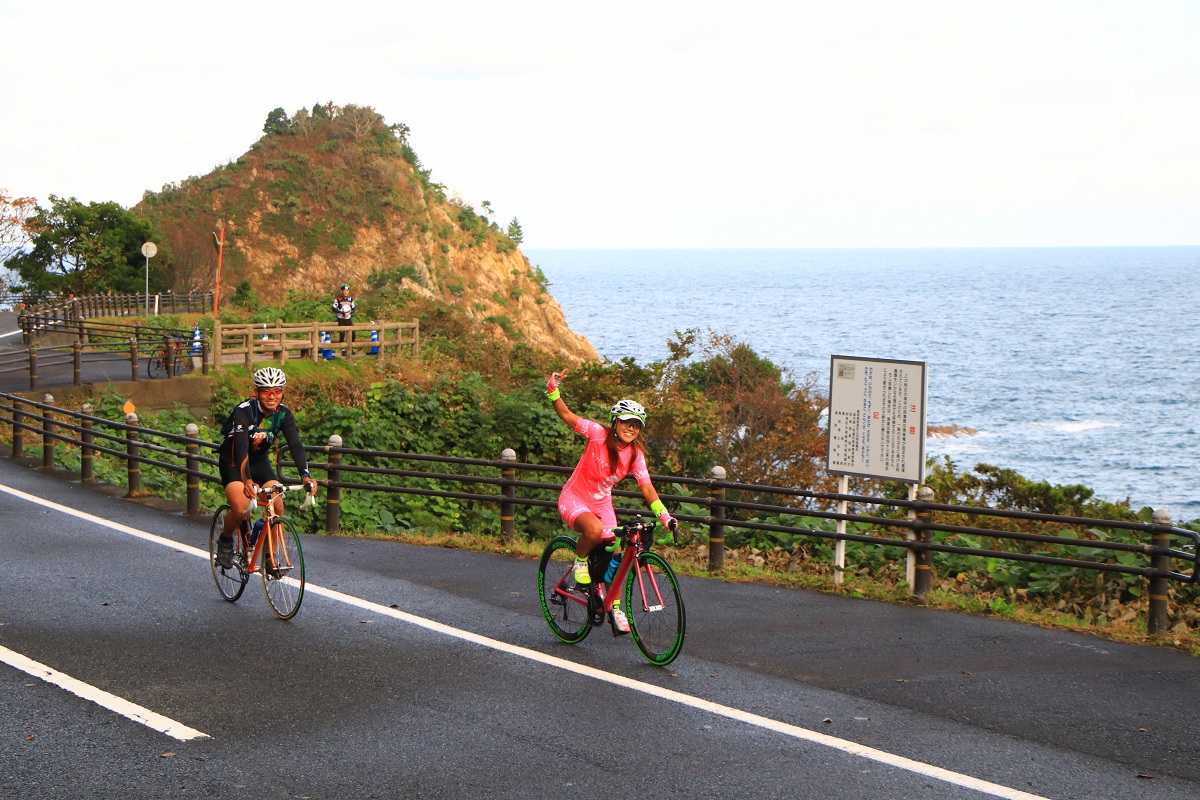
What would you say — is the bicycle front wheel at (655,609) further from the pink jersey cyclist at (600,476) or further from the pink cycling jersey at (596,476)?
the pink cycling jersey at (596,476)

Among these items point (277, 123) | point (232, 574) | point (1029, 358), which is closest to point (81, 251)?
point (277, 123)

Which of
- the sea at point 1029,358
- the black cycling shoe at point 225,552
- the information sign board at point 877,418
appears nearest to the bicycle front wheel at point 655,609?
the black cycling shoe at point 225,552

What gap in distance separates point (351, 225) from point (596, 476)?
76290 mm

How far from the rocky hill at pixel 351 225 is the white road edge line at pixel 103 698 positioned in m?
61.5

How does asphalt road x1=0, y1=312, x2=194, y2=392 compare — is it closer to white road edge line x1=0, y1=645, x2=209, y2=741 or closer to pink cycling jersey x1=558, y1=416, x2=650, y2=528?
white road edge line x1=0, y1=645, x2=209, y2=741

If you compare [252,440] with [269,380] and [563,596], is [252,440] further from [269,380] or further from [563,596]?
[563,596]

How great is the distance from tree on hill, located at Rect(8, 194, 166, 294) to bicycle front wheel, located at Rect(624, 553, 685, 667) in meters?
53.2

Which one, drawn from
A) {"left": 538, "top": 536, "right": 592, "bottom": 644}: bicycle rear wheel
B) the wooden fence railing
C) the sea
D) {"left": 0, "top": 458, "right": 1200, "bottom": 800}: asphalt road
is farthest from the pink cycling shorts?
the wooden fence railing

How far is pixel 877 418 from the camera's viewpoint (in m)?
11.4

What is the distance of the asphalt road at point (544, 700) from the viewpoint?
580 centimetres

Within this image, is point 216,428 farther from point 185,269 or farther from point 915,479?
point 185,269

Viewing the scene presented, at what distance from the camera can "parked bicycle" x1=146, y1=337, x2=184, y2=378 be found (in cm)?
2938

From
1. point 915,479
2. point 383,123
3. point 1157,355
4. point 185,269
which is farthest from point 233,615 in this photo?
point 1157,355

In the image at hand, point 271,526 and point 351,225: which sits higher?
point 351,225
